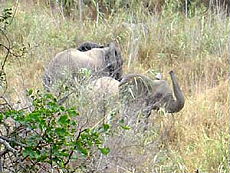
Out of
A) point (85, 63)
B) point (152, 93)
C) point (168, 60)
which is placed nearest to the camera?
point (152, 93)

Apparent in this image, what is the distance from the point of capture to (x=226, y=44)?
5.82 m

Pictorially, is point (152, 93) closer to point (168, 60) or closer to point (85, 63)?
point (85, 63)

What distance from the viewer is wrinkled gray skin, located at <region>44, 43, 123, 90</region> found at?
4.20 m

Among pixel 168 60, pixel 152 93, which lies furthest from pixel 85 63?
pixel 168 60

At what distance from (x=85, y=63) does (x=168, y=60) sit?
1.71 m

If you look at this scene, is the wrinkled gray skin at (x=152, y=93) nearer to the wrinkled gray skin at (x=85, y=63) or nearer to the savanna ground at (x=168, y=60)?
the savanna ground at (x=168, y=60)

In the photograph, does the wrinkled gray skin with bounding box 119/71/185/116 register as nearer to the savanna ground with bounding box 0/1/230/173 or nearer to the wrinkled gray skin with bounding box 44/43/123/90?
the savanna ground with bounding box 0/1/230/173

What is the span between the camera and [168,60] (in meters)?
5.86

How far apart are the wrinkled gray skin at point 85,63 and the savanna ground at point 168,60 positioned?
0.19m

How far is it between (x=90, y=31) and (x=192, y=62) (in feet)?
4.83

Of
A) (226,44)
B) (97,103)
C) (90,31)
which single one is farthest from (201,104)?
(90,31)

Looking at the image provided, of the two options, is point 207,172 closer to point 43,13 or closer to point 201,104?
point 201,104

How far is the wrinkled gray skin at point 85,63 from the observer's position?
420cm

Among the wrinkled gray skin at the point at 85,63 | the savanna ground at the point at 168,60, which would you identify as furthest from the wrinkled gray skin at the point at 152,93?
the wrinkled gray skin at the point at 85,63
